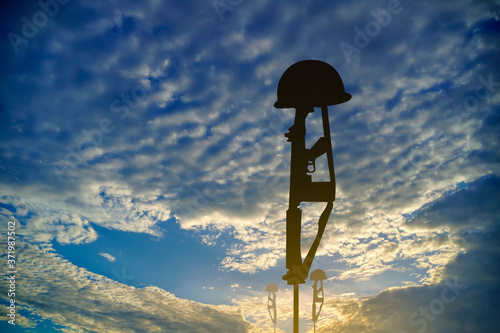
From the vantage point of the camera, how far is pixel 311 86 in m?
6.29

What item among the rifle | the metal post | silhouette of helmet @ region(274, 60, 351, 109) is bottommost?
the metal post

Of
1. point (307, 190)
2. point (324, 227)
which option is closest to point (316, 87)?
point (307, 190)

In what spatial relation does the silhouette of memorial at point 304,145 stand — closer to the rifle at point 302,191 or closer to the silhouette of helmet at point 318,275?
the rifle at point 302,191

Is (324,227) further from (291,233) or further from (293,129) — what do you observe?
(293,129)

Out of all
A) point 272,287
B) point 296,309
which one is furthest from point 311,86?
point 272,287

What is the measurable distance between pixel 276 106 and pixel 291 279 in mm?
3774

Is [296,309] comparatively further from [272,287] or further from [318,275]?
[272,287]

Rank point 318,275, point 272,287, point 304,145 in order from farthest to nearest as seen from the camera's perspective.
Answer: point 272,287
point 318,275
point 304,145

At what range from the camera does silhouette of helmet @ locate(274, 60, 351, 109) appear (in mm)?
6285

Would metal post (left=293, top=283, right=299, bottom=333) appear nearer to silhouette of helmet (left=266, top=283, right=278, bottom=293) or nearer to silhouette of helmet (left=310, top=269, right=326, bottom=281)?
silhouette of helmet (left=310, top=269, right=326, bottom=281)

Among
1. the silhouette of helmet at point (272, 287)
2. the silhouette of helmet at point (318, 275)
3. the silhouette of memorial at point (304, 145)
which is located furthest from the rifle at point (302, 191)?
the silhouette of helmet at point (272, 287)

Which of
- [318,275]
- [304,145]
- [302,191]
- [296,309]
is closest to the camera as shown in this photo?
[296,309]

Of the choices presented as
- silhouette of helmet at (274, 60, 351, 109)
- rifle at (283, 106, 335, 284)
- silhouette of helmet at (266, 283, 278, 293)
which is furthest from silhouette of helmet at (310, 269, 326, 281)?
silhouette of helmet at (274, 60, 351, 109)

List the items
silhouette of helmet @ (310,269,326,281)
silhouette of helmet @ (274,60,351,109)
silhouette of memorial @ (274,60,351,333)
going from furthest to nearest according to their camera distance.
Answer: silhouette of helmet @ (310,269,326,281)
silhouette of helmet @ (274,60,351,109)
silhouette of memorial @ (274,60,351,333)
